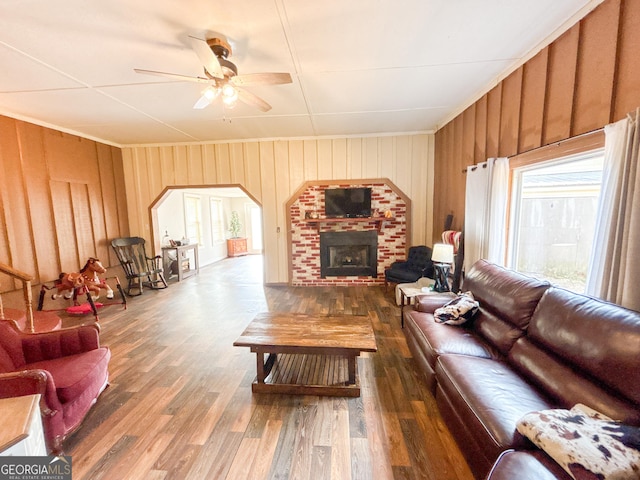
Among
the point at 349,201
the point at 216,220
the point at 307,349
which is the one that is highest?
the point at 349,201

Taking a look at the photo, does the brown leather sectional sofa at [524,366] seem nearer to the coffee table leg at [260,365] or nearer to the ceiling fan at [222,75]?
the coffee table leg at [260,365]

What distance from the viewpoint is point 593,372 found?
134 centimetres

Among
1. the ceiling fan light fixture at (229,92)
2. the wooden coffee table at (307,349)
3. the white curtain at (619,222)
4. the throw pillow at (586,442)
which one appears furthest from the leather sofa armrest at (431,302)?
the ceiling fan light fixture at (229,92)

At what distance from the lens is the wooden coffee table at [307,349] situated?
204 cm

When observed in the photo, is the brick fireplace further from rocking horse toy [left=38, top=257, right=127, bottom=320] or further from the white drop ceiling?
rocking horse toy [left=38, top=257, right=127, bottom=320]

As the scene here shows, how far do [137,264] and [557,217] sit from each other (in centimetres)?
636

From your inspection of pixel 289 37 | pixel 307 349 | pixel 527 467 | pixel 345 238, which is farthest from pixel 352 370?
pixel 345 238

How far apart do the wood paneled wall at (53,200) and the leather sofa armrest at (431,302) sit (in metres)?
5.06

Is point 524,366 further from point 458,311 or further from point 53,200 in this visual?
point 53,200

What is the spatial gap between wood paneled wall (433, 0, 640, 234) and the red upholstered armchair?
3876 mm

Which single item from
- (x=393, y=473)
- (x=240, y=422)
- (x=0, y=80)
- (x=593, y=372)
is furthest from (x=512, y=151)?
(x=0, y=80)

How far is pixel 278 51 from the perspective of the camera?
7.33 ft

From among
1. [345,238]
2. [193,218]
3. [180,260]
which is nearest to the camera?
[345,238]

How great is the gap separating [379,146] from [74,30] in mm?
4101
